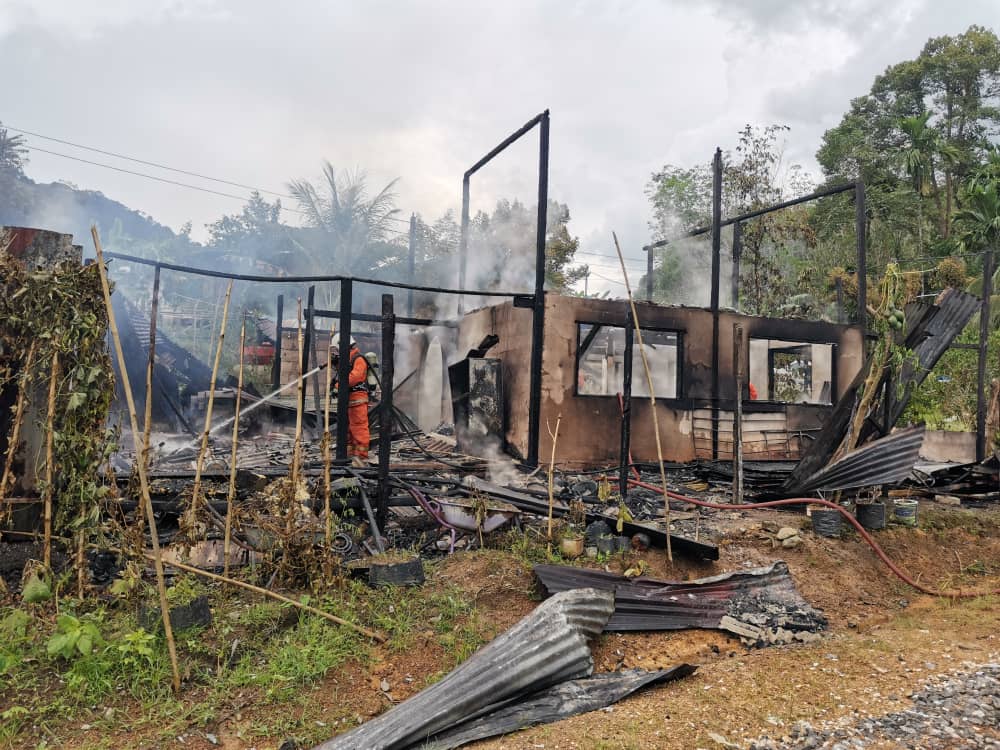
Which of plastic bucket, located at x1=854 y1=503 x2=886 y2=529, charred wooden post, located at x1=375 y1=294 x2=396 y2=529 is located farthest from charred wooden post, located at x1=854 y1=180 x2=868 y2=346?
charred wooden post, located at x1=375 y1=294 x2=396 y2=529

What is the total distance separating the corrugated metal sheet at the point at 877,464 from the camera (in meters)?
6.93

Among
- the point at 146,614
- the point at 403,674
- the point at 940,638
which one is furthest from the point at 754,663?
the point at 146,614

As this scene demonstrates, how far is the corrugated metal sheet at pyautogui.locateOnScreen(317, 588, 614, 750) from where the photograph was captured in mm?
3484

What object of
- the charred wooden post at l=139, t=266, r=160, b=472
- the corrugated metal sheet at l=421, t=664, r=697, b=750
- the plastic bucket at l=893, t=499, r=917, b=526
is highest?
the charred wooden post at l=139, t=266, r=160, b=472

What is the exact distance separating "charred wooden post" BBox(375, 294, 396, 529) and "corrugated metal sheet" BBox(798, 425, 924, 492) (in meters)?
4.97

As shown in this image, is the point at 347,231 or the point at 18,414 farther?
the point at 347,231

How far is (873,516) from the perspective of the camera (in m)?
7.30

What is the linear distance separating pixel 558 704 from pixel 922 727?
1.97 m

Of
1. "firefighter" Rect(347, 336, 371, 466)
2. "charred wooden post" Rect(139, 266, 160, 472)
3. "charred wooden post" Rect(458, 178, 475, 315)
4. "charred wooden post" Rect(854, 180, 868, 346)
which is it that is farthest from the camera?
"charred wooden post" Rect(458, 178, 475, 315)

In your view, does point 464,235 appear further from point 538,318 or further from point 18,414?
point 18,414

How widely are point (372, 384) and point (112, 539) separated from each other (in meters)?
6.67

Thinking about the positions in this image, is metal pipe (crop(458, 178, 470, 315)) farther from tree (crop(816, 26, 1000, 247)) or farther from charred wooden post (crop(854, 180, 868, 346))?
tree (crop(816, 26, 1000, 247))

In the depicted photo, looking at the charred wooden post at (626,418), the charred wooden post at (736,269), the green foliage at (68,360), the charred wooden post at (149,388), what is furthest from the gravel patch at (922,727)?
the charred wooden post at (736,269)

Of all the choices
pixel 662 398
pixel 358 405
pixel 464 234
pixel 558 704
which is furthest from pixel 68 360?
pixel 464 234
